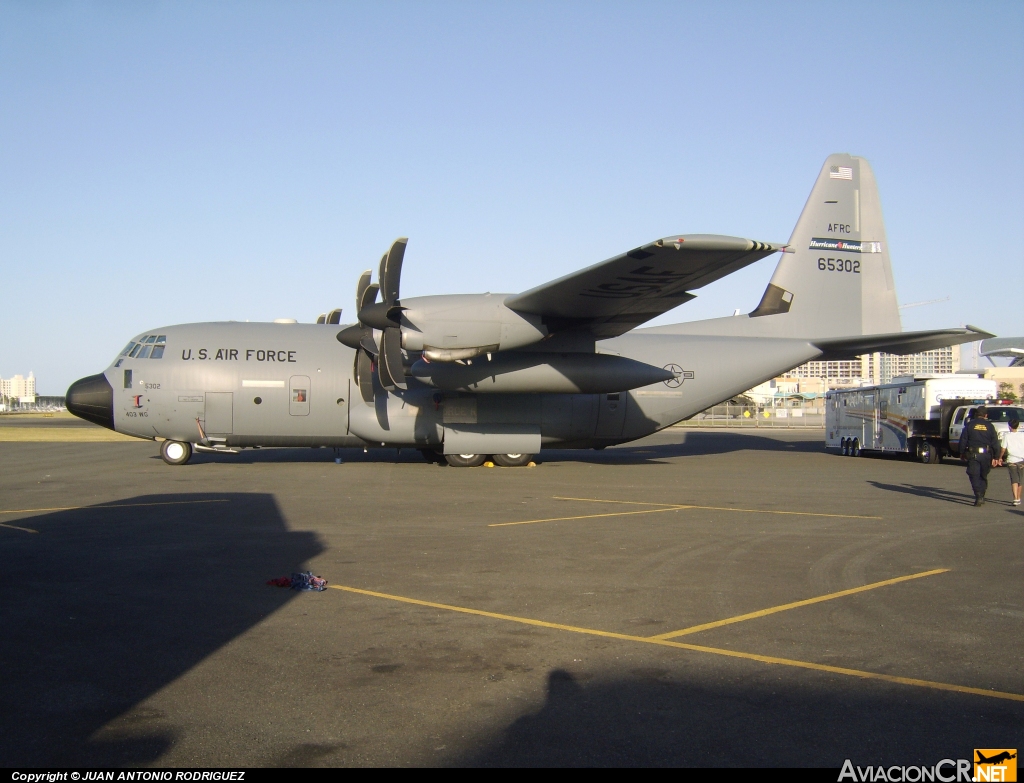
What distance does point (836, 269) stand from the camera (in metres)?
21.3

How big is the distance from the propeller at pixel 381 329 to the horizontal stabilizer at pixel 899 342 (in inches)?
441

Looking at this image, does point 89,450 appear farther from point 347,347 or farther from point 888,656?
point 888,656

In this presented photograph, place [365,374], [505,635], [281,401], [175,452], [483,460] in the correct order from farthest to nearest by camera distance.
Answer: [483,460]
[175,452]
[281,401]
[365,374]
[505,635]

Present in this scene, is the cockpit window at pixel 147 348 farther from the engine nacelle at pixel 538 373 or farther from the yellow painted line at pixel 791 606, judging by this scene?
the yellow painted line at pixel 791 606

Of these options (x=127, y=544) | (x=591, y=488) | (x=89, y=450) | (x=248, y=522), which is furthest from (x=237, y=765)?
(x=89, y=450)

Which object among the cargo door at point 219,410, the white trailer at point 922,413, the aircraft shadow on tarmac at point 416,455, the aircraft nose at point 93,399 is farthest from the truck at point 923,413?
the aircraft nose at point 93,399

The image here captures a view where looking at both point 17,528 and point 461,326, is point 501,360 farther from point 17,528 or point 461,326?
point 17,528

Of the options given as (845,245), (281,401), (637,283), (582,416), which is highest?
(845,245)

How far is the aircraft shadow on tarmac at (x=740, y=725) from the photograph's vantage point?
3840mm

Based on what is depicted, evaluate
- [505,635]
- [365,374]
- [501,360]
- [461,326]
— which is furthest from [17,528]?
[501,360]

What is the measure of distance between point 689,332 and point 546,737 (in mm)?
18424

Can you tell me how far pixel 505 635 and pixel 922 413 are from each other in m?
24.0

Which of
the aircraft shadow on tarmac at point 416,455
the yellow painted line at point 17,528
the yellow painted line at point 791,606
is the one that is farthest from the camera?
the aircraft shadow on tarmac at point 416,455

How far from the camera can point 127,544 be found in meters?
9.30
